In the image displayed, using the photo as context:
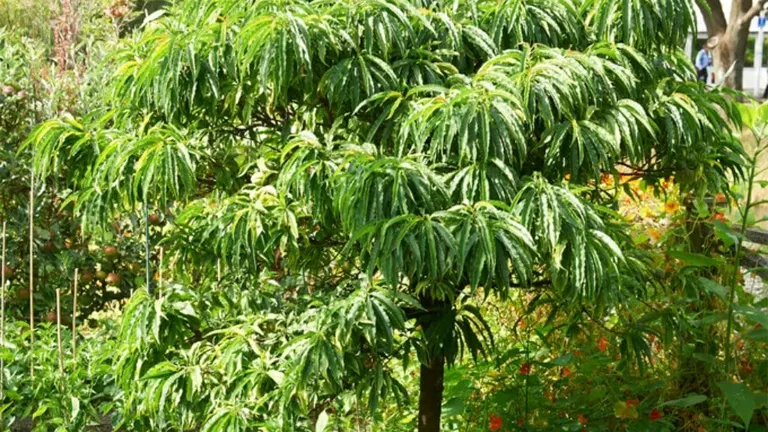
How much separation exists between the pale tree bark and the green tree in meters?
7.39

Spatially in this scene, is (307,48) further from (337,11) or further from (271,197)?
(271,197)

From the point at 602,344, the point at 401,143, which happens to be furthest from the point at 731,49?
the point at 401,143

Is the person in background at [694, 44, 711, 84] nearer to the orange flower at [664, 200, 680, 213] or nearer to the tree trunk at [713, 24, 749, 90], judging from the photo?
the tree trunk at [713, 24, 749, 90]

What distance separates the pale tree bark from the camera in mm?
9953

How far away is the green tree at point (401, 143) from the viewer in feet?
7.90

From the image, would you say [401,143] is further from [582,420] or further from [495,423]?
[582,420]

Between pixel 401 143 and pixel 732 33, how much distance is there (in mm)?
8371

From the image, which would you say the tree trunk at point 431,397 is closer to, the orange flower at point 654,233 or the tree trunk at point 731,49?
the orange flower at point 654,233

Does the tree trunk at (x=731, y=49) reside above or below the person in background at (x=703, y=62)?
below

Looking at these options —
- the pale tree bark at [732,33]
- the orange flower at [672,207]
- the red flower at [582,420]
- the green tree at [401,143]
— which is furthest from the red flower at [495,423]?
the pale tree bark at [732,33]

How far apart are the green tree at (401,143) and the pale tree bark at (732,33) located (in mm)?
7391

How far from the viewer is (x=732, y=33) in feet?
33.1

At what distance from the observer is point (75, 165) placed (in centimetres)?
299

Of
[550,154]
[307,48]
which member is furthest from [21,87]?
[550,154]
